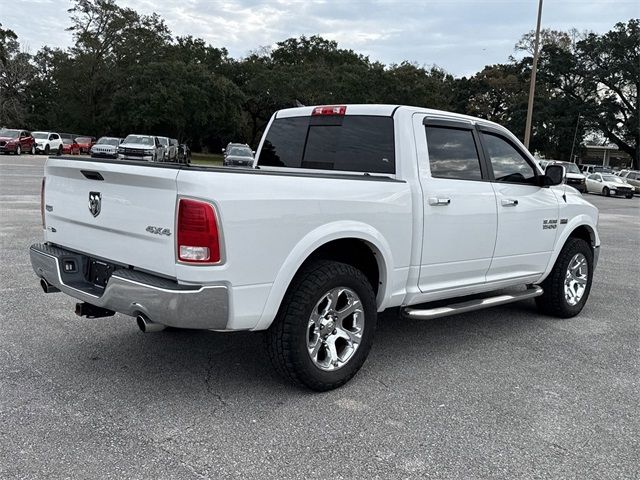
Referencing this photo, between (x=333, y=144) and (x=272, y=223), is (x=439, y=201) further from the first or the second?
(x=272, y=223)

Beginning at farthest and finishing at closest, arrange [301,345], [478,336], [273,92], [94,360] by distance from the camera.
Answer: [273,92]
[478,336]
[94,360]
[301,345]

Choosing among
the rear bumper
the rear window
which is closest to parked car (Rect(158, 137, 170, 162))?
the rear window

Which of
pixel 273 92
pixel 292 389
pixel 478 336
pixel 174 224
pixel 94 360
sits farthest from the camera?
pixel 273 92

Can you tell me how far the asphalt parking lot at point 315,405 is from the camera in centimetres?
297

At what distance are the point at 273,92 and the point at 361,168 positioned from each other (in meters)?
53.3

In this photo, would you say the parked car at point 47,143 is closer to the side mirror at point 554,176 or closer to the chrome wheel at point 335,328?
the side mirror at point 554,176

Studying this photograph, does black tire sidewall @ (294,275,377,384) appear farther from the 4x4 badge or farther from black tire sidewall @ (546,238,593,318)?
black tire sidewall @ (546,238,593,318)

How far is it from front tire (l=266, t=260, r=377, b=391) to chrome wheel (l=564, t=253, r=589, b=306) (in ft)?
9.44

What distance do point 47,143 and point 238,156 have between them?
57.5 feet

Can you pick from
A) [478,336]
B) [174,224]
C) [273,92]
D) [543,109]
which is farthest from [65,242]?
[543,109]

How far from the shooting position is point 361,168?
4.56 metres

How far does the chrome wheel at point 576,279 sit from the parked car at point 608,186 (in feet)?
104

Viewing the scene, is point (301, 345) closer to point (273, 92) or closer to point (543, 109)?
point (273, 92)

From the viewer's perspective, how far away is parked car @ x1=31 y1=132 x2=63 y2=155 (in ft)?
125
